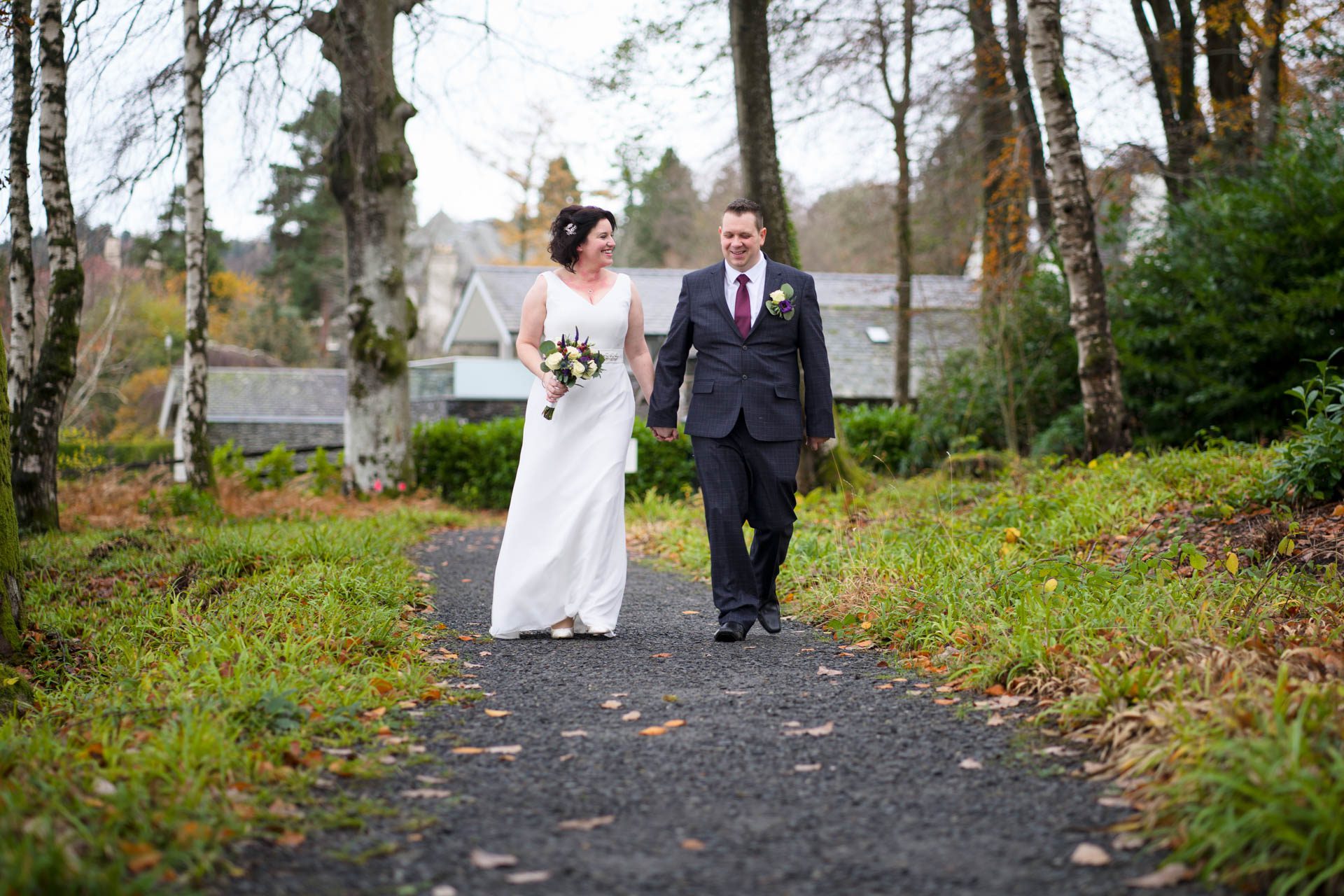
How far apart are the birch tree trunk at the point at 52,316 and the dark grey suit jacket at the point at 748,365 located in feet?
21.8

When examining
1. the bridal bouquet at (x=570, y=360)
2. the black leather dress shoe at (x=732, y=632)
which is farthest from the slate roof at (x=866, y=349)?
the black leather dress shoe at (x=732, y=632)

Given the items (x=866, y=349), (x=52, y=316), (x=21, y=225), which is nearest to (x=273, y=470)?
(x=52, y=316)

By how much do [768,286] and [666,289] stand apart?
23.7 m

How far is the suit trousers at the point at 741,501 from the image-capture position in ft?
17.3

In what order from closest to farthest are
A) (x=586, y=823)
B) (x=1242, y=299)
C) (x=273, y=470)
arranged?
(x=586, y=823) → (x=1242, y=299) → (x=273, y=470)

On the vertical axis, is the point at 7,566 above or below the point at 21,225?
below

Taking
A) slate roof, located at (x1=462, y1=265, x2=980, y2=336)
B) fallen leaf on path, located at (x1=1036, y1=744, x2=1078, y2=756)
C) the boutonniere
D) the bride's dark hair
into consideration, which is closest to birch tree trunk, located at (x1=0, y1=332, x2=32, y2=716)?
the bride's dark hair

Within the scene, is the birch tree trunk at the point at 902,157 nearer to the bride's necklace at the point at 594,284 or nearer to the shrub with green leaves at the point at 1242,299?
the shrub with green leaves at the point at 1242,299

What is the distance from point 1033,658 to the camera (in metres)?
4.08

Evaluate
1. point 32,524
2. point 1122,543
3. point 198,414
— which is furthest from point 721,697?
point 198,414

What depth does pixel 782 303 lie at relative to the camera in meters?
5.23

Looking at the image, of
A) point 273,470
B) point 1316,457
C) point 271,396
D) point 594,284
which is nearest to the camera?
point 594,284

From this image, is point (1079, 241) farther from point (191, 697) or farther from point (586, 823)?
point (191, 697)

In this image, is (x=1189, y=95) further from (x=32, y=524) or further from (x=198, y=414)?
(x=32, y=524)
